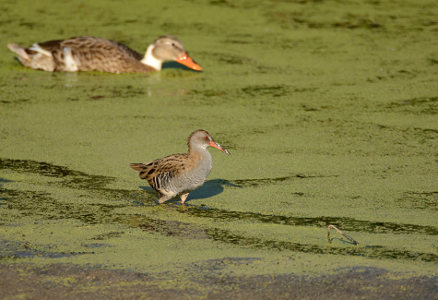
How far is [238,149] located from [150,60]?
2.78 metres

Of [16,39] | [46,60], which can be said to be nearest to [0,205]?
[46,60]

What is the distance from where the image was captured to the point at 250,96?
23.0 feet

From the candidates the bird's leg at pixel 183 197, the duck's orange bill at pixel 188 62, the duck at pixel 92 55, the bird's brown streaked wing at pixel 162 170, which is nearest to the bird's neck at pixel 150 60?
the duck at pixel 92 55

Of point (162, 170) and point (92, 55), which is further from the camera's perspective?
point (92, 55)

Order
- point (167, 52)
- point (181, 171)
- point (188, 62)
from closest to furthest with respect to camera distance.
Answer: point (181, 171) < point (188, 62) < point (167, 52)

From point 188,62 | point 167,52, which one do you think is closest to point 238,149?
point 188,62

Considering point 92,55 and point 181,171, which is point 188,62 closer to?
point 92,55

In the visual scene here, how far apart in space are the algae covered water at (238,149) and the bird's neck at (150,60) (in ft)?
0.47

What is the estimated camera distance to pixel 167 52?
8016 millimetres

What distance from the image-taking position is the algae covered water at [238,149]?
3619mm

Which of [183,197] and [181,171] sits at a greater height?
[181,171]

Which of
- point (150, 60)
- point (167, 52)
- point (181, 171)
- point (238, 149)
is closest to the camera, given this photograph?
point (181, 171)

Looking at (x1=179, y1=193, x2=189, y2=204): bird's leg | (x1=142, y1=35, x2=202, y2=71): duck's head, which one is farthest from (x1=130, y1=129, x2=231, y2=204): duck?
(x1=142, y1=35, x2=202, y2=71): duck's head

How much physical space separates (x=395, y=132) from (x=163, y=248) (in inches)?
112
